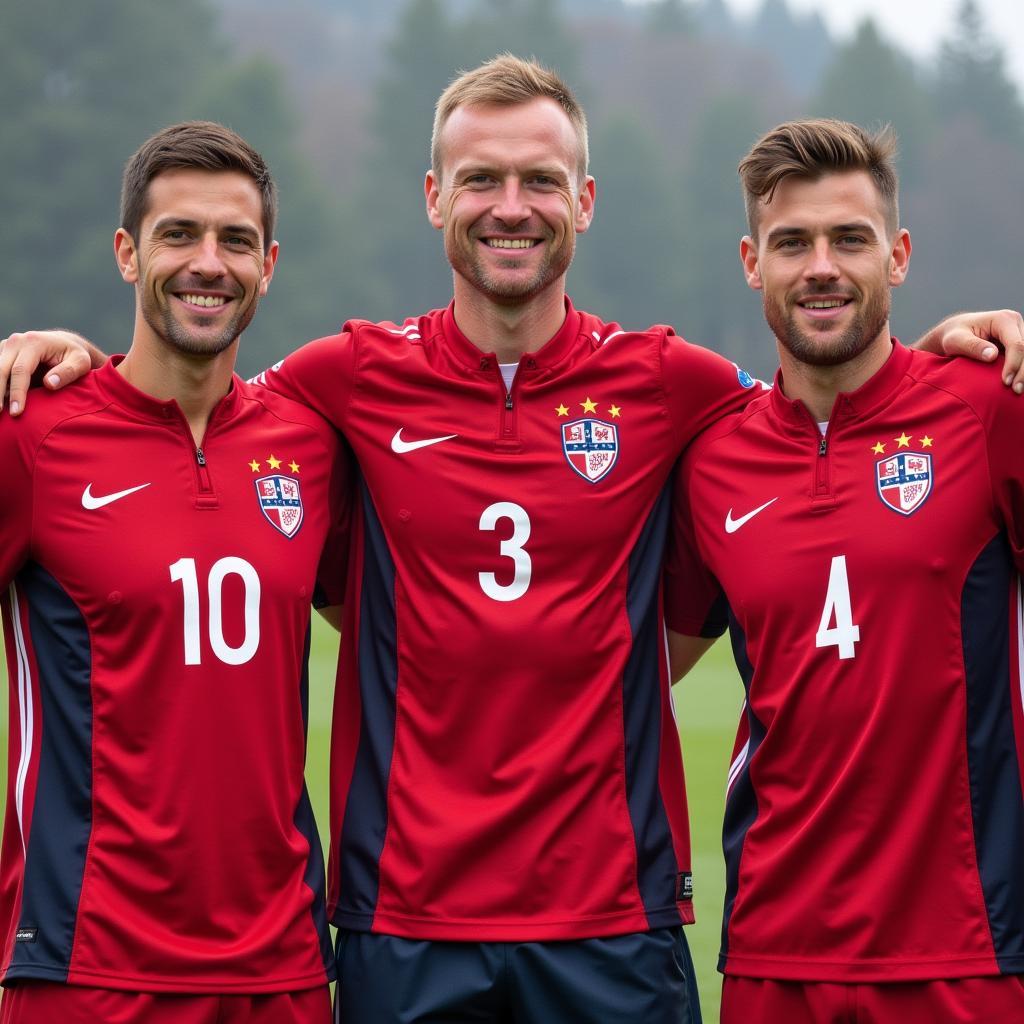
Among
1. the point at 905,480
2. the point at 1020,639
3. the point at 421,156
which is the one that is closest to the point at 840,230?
the point at 905,480

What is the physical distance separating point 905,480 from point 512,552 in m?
0.89

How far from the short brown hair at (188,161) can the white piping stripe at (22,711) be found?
933 mm

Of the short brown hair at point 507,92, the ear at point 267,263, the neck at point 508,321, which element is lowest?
the neck at point 508,321

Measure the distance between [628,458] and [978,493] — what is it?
81cm

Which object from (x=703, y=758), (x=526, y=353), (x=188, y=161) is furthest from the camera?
(x=703, y=758)

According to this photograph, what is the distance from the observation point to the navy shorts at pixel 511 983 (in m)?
3.77

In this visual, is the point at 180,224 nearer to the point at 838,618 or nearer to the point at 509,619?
the point at 509,619

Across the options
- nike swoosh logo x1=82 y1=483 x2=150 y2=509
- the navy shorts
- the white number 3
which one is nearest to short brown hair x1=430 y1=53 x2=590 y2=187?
the white number 3

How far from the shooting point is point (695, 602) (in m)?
4.22

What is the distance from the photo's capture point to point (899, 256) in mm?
4160

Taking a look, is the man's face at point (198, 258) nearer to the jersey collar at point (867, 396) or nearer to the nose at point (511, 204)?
the nose at point (511, 204)

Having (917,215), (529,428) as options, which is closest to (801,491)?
(529,428)

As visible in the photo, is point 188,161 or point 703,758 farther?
point 703,758

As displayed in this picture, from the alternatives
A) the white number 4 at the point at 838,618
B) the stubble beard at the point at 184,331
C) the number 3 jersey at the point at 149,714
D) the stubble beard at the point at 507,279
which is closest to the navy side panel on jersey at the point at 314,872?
the number 3 jersey at the point at 149,714
